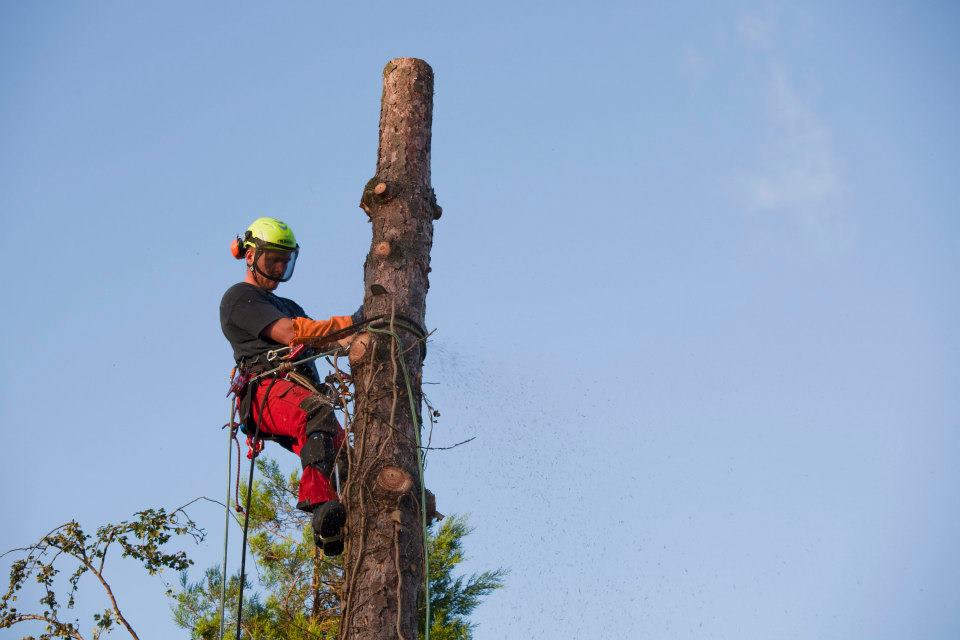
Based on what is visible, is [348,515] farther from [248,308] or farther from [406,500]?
[248,308]

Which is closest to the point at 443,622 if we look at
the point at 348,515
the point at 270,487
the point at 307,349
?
the point at 270,487

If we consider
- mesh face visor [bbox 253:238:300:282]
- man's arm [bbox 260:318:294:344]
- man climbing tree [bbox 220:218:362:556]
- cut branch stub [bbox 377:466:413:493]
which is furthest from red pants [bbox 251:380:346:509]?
mesh face visor [bbox 253:238:300:282]

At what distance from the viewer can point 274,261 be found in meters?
5.55

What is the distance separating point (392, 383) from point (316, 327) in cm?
63

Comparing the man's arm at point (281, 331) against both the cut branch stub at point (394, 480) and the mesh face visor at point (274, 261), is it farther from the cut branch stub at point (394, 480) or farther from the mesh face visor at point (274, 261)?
the cut branch stub at point (394, 480)

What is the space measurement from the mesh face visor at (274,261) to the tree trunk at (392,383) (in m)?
0.79

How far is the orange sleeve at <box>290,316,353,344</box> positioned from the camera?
15.4 ft

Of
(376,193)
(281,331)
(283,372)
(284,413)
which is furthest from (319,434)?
(376,193)

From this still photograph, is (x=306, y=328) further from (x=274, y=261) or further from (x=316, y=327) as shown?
(x=274, y=261)

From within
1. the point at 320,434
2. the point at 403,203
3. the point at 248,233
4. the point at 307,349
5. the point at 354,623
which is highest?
the point at 248,233

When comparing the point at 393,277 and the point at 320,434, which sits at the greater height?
the point at 393,277

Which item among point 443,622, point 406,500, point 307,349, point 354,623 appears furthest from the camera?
point 443,622

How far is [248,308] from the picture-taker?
514 centimetres

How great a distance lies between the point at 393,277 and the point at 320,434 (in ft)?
2.52
